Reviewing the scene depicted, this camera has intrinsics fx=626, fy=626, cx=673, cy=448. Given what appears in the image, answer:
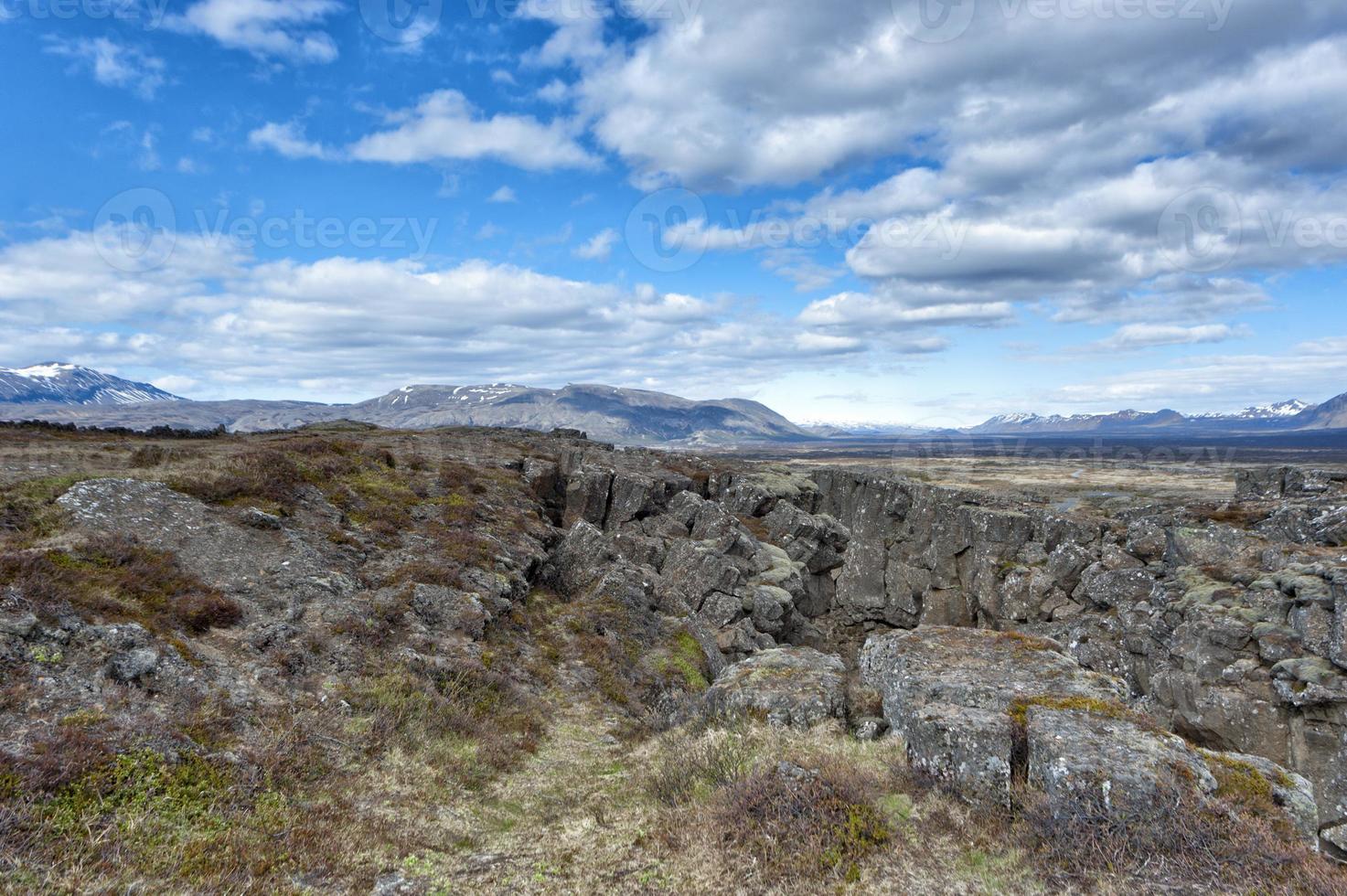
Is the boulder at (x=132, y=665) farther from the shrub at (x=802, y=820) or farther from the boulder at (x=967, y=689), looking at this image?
the boulder at (x=967, y=689)

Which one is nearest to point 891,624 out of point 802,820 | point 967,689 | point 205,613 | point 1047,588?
point 1047,588

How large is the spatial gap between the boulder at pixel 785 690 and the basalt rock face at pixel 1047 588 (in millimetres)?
2113

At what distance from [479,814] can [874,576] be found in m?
32.8

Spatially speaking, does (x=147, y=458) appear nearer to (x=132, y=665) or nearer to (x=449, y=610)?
(x=449, y=610)

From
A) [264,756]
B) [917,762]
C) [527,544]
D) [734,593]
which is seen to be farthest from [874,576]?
[264,756]

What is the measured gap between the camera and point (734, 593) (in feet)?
101

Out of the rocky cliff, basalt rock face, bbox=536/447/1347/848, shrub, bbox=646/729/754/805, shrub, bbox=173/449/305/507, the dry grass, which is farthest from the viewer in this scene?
shrub, bbox=173/449/305/507

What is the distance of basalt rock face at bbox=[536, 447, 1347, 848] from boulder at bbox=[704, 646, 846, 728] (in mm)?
2113

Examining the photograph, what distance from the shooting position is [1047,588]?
30.8 meters

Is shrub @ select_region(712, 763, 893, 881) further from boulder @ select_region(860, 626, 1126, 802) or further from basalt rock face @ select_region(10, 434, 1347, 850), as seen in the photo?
basalt rock face @ select_region(10, 434, 1347, 850)

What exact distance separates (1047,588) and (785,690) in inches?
846

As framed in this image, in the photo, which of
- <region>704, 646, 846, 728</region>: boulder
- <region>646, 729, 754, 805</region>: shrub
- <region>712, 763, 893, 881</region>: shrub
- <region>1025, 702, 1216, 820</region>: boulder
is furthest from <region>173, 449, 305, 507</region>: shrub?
<region>1025, 702, 1216, 820</region>: boulder

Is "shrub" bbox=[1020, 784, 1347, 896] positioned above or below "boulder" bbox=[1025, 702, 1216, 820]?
below

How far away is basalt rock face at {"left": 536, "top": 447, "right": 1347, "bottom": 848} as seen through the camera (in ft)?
53.0
